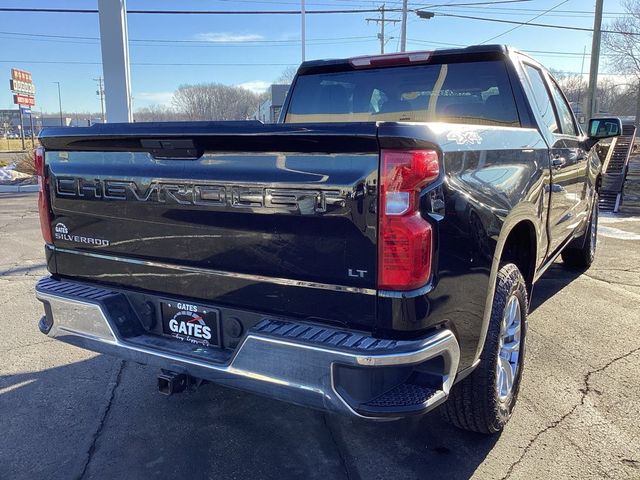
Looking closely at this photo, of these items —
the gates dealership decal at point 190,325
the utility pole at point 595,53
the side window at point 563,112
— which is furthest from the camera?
the utility pole at point 595,53

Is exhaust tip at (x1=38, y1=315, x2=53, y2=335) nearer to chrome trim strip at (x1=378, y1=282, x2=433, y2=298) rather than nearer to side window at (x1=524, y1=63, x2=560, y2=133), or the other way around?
chrome trim strip at (x1=378, y1=282, x2=433, y2=298)

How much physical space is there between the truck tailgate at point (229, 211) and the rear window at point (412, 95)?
6.46ft

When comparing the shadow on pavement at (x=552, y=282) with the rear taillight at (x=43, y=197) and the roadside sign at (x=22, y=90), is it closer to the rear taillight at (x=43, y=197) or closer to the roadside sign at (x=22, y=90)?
the rear taillight at (x=43, y=197)

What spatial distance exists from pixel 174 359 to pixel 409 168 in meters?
1.38

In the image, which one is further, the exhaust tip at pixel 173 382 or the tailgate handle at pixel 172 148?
the exhaust tip at pixel 173 382

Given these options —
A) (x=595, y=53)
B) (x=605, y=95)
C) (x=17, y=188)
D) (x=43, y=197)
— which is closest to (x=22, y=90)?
(x=17, y=188)

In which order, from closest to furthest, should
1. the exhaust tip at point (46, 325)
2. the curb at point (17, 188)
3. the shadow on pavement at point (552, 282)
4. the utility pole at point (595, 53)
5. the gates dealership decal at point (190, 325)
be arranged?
the gates dealership decal at point (190, 325) < the exhaust tip at point (46, 325) < the shadow on pavement at point (552, 282) < the curb at point (17, 188) < the utility pole at point (595, 53)

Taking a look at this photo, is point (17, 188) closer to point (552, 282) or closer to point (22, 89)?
point (552, 282)

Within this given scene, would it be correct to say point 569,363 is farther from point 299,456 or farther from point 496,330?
point 299,456

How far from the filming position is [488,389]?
2619mm

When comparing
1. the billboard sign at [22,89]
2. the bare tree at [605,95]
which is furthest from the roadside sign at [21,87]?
the bare tree at [605,95]

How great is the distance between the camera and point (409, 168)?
195 centimetres

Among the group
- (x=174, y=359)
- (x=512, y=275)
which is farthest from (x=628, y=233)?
(x=174, y=359)

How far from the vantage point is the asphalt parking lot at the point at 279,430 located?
2646mm
